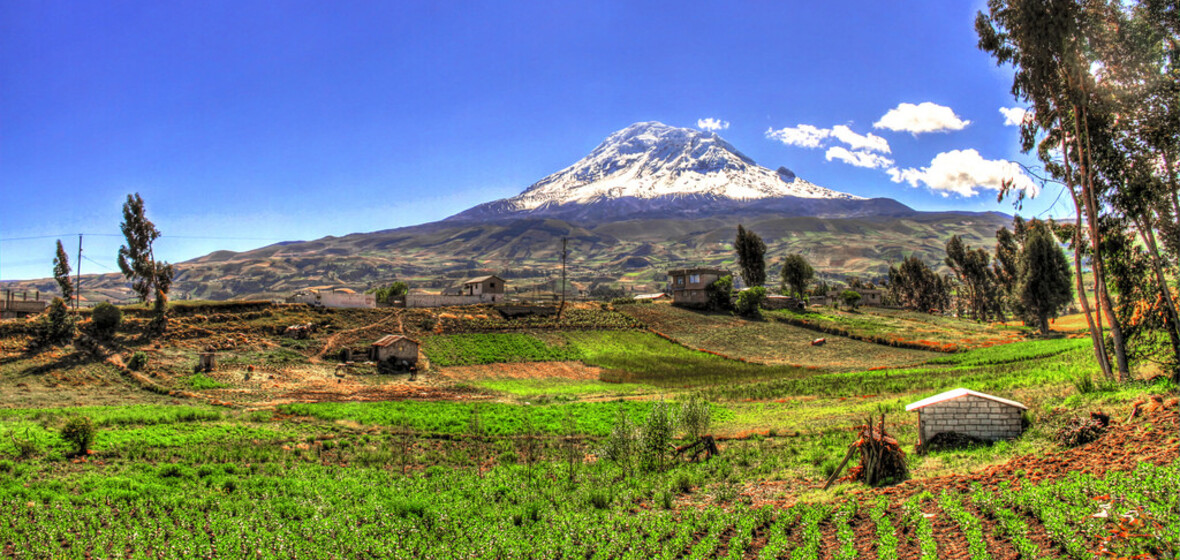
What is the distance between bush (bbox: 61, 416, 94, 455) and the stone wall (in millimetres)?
26980

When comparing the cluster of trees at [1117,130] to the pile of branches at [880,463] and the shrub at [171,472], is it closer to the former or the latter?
the pile of branches at [880,463]

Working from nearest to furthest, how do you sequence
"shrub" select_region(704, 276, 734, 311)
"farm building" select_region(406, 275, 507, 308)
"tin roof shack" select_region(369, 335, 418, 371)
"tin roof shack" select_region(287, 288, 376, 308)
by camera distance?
"tin roof shack" select_region(369, 335, 418, 371)
"tin roof shack" select_region(287, 288, 376, 308)
"farm building" select_region(406, 275, 507, 308)
"shrub" select_region(704, 276, 734, 311)

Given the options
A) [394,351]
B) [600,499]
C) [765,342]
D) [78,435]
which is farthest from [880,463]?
[765,342]

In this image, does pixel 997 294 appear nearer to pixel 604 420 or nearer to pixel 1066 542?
pixel 604 420

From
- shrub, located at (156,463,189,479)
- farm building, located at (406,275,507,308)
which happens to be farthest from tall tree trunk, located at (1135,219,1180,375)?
farm building, located at (406,275,507,308)

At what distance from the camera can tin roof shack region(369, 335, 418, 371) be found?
164ft

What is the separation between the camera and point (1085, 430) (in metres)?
14.8

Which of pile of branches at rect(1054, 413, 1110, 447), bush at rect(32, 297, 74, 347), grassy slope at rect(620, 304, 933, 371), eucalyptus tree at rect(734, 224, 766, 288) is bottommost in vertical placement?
grassy slope at rect(620, 304, 933, 371)

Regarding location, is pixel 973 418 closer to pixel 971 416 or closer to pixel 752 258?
pixel 971 416

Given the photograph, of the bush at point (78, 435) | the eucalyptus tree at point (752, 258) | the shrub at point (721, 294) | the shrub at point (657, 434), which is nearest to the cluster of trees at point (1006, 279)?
the shrub at point (657, 434)

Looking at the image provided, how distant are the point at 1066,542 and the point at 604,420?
22348 millimetres

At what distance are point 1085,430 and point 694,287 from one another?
7799cm

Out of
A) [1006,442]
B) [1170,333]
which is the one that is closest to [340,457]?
[1006,442]

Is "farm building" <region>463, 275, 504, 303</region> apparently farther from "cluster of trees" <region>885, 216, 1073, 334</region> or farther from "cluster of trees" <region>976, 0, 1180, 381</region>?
"cluster of trees" <region>976, 0, 1180, 381</region>
